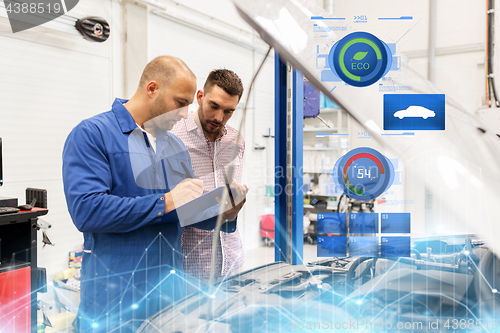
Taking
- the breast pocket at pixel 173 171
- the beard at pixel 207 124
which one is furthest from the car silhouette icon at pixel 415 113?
the breast pocket at pixel 173 171

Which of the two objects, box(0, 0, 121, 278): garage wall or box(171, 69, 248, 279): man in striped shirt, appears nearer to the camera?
box(171, 69, 248, 279): man in striped shirt

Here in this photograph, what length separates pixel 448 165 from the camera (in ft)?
2.74

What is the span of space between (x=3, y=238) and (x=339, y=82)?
51.8 inches

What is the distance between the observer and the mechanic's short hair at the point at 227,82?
0.85 meters

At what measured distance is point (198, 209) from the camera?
785 millimetres

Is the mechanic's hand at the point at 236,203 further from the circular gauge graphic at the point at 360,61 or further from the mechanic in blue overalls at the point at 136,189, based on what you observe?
the circular gauge graphic at the point at 360,61

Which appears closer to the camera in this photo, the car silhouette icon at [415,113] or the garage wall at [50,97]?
the car silhouette icon at [415,113]

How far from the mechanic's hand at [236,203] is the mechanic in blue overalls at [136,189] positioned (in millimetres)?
34

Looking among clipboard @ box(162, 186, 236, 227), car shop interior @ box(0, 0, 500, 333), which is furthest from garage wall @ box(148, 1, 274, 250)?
clipboard @ box(162, 186, 236, 227)

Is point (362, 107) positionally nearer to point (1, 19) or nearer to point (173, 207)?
point (173, 207)

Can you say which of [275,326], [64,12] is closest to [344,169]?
[275,326]

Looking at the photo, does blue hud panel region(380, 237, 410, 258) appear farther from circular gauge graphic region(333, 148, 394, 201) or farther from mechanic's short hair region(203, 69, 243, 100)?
mechanic's short hair region(203, 69, 243, 100)

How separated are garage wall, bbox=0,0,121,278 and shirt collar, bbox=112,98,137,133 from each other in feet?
3.01

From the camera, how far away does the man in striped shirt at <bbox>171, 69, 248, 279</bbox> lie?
83cm
